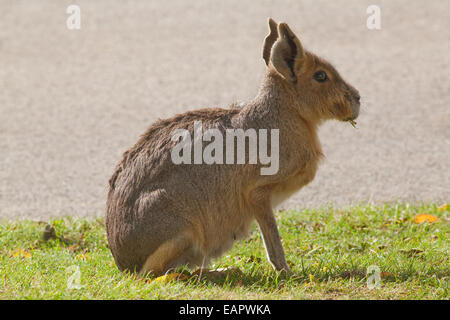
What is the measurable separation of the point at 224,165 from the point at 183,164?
10.3 inches

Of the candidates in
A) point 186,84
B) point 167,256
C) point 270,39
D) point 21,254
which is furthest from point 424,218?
point 186,84

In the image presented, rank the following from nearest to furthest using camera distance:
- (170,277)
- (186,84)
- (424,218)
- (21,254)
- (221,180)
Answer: (170,277) → (221,180) → (21,254) → (424,218) → (186,84)

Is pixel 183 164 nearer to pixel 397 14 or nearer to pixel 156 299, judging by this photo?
pixel 156 299

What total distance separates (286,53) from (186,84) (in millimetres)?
5479

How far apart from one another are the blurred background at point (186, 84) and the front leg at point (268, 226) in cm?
207

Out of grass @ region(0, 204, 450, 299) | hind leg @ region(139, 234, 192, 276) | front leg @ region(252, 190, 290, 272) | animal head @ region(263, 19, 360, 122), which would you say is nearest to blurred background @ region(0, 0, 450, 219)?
grass @ region(0, 204, 450, 299)

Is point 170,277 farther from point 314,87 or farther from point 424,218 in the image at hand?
point 424,218

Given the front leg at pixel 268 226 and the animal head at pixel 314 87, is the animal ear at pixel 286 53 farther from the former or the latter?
the front leg at pixel 268 226

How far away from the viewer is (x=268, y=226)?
16.2 ft

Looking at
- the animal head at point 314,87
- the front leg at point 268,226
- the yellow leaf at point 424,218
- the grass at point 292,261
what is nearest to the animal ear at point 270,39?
the animal head at point 314,87

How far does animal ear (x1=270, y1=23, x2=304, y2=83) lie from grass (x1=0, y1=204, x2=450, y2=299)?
1291 mm

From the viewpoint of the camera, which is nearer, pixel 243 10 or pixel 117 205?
pixel 117 205

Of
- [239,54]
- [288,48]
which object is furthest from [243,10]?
[288,48]
